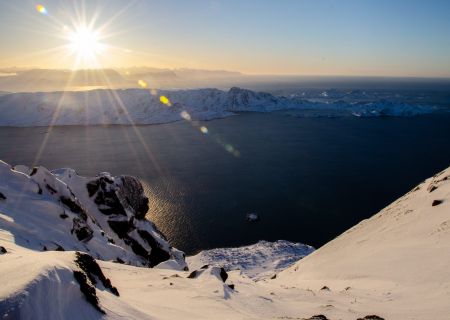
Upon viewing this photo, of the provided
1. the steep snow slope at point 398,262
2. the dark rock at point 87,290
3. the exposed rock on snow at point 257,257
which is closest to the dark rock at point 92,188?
the exposed rock on snow at point 257,257

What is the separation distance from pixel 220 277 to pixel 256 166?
283 feet

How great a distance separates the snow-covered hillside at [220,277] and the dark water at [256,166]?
30.4m

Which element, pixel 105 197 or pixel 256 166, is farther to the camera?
pixel 256 166

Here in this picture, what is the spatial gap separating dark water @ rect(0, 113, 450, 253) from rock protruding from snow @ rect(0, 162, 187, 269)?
15403mm

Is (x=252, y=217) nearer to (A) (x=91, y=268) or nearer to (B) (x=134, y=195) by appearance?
(B) (x=134, y=195)

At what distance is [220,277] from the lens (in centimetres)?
2145

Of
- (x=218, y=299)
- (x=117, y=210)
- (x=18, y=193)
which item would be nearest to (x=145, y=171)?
(x=117, y=210)

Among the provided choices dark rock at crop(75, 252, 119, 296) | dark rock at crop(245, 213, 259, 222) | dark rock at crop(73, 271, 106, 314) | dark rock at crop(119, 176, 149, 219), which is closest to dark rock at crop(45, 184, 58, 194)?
dark rock at crop(119, 176, 149, 219)

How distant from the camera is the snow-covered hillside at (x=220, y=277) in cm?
1057

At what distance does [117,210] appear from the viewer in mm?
47469

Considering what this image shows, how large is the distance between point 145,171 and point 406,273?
288 ft

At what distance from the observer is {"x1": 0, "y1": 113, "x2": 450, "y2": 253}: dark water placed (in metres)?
68.6

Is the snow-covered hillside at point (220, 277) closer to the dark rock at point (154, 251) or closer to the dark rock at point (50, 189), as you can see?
the dark rock at point (50, 189)

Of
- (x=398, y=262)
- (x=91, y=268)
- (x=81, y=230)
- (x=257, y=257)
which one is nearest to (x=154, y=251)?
(x=81, y=230)
